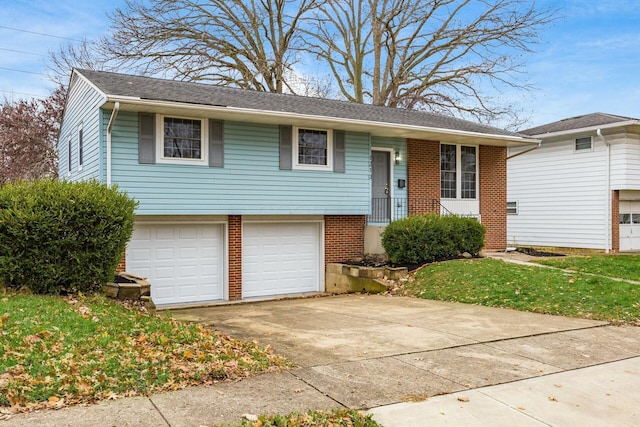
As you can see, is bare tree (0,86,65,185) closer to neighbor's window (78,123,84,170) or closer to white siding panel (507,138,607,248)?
neighbor's window (78,123,84,170)

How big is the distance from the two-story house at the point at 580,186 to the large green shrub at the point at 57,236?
1301 centimetres

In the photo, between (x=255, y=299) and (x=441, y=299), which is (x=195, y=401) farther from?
(x=255, y=299)

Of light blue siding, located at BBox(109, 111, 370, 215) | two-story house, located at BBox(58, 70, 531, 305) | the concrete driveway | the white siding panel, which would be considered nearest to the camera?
the concrete driveway

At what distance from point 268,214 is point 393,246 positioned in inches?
129

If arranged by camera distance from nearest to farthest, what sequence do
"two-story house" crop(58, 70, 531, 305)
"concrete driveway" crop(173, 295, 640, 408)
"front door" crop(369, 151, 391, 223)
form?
"concrete driveway" crop(173, 295, 640, 408) < "two-story house" crop(58, 70, 531, 305) < "front door" crop(369, 151, 391, 223)

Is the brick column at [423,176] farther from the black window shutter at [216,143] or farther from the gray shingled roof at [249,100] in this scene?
the black window shutter at [216,143]

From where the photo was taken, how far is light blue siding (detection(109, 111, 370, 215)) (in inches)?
440

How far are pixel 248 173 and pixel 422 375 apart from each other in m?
8.38

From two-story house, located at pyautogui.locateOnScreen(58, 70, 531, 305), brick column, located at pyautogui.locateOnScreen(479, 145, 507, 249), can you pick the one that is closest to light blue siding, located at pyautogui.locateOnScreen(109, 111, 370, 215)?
two-story house, located at pyautogui.locateOnScreen(58, 70, 531, 305)

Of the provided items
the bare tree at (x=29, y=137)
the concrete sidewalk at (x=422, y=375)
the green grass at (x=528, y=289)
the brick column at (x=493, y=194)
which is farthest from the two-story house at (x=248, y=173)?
the bare tree at (x=29, y=137)

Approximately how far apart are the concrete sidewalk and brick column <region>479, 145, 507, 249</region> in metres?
8.74

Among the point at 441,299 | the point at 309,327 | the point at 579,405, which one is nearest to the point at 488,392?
the point at 579,405

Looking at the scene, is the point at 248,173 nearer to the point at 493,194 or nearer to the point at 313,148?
the point at 313,148

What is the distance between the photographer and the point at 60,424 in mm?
3656
